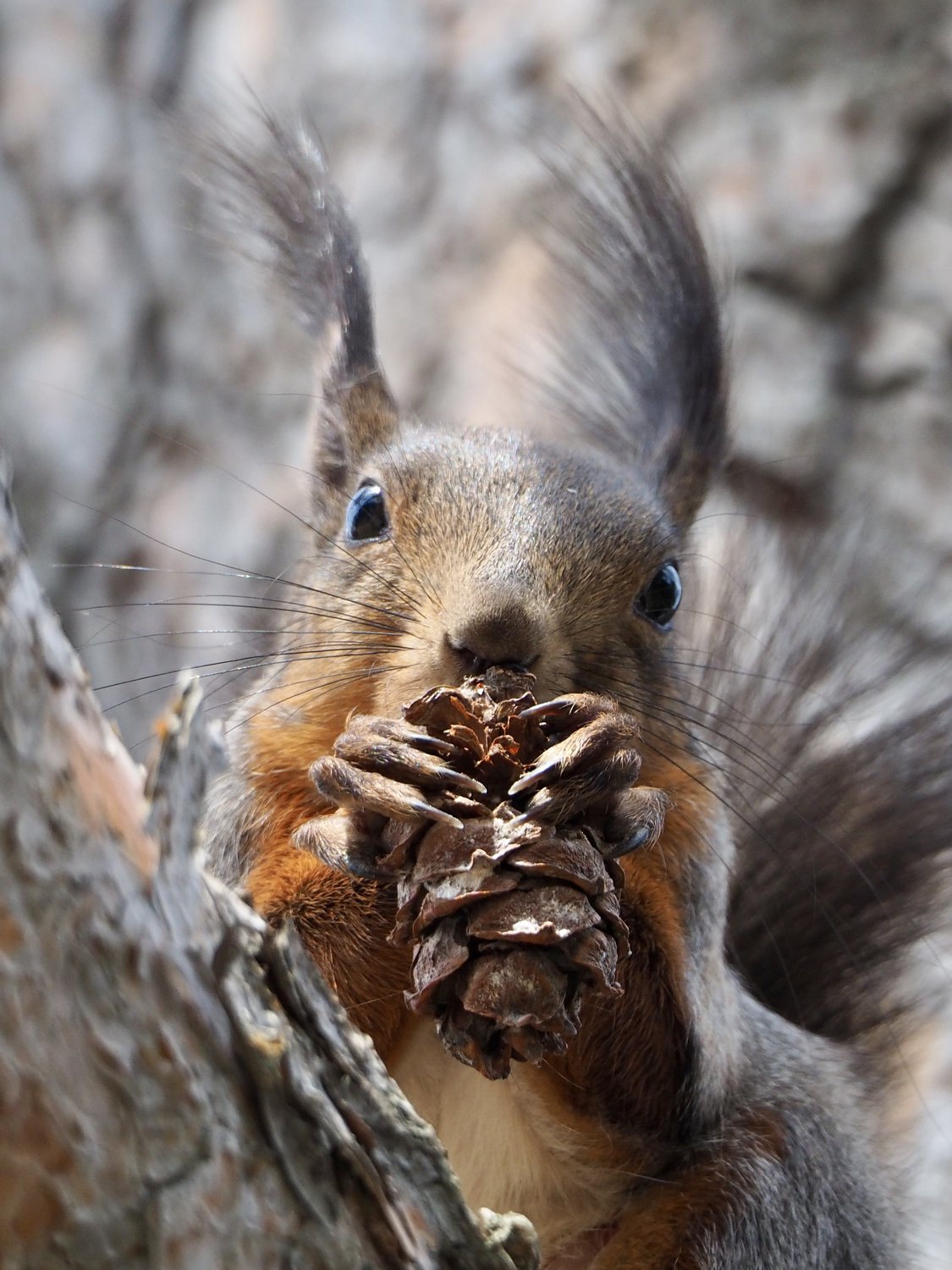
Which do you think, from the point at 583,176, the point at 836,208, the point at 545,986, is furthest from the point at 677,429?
the point at 836,208

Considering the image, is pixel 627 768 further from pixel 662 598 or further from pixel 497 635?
pixel 662 598

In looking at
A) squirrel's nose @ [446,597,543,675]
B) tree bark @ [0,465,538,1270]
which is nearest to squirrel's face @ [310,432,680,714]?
squirrel's nose @ [446,597,543,675]

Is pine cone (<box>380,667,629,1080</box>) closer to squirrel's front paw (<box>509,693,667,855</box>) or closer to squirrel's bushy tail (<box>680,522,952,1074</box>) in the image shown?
squirrel's front paw (<box>509,693,667,855</box>)

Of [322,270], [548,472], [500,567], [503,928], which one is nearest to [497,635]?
[500,567]

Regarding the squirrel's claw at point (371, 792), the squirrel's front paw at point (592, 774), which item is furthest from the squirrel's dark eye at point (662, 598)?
the squirrel's claw at point (371, 792)

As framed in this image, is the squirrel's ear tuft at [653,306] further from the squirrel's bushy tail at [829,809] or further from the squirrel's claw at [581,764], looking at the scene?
the squirrel's claw at [581,764]

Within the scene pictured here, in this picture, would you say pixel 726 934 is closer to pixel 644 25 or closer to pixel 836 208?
pixel 836 208
